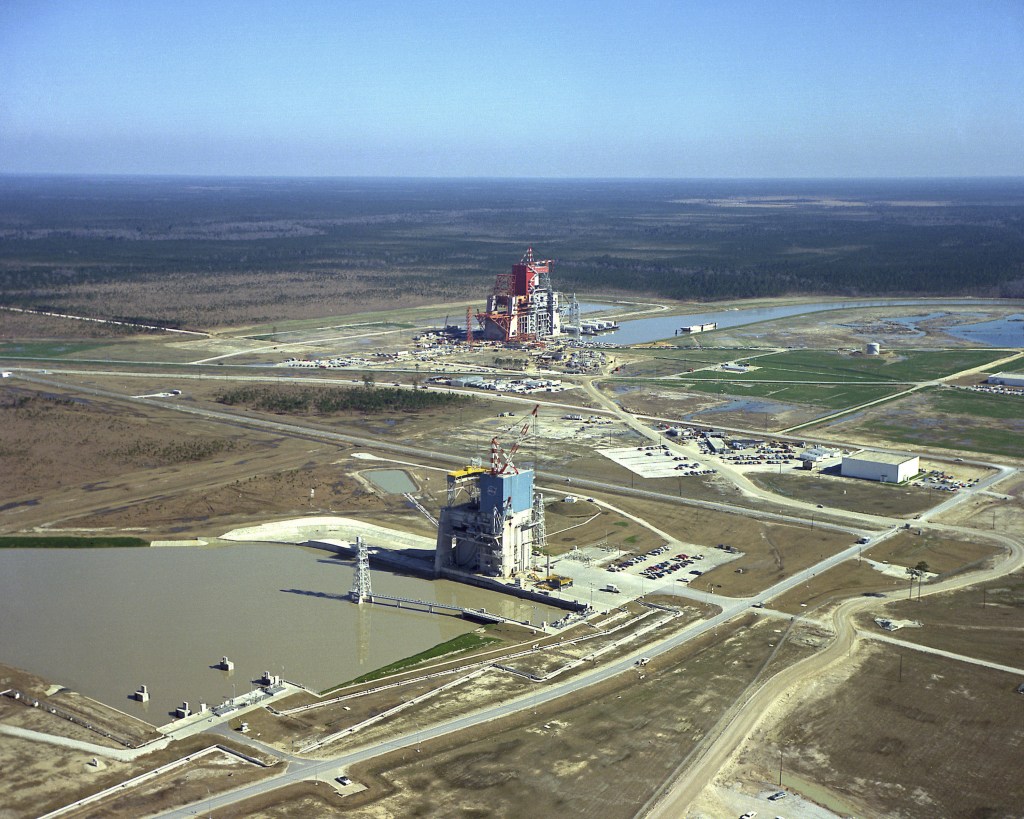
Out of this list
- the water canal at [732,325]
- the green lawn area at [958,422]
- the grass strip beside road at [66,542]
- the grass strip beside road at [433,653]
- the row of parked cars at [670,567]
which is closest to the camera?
the grass strip beside road at [433,653]

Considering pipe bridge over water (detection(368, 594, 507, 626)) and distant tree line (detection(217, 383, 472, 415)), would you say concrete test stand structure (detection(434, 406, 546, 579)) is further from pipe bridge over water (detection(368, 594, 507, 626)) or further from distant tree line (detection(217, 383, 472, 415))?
distant tree line (detection(217, 383, 472, 415))

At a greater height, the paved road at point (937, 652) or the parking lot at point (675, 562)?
the parking lot at point (675, 562)

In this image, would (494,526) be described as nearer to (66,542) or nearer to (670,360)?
(66,542)

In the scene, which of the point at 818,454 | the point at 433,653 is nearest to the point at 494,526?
the point at 433,653

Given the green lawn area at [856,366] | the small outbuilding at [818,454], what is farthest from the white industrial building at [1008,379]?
the small outbuilding at [818,454]

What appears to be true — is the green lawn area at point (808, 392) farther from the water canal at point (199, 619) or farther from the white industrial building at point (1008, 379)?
the water canal at point (199, 619)

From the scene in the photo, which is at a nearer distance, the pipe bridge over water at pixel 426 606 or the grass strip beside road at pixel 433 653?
the grass strip beside road at pixel 433 653

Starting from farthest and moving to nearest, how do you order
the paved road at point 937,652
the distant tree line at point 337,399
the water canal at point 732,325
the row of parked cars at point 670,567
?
1. the water canal at point 732,325
2. the distant tree line at point 337,399
3. the row of parked cars at point 670,567
4. the paved road at point 937,652

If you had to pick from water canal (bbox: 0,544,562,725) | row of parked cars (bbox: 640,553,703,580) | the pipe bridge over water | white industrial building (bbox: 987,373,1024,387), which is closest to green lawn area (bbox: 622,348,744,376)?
white industrial building (bbox: 987,373,1024,387)
